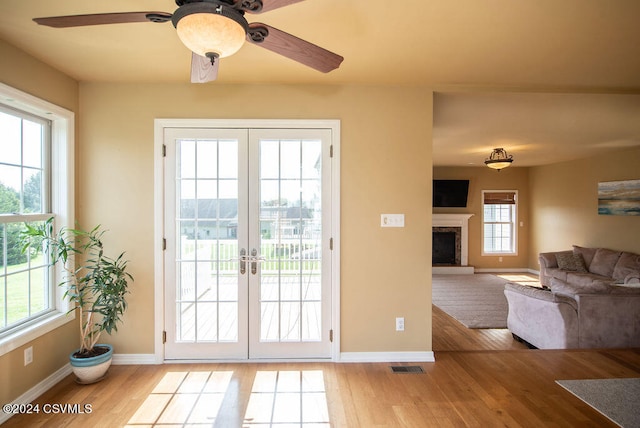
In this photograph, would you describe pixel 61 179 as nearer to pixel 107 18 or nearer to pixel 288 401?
pixel 107 18

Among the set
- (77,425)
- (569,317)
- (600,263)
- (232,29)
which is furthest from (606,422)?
(600,263)

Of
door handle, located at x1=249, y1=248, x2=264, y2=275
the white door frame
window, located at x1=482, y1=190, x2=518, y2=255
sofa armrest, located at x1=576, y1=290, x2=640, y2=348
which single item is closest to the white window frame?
the white door frame

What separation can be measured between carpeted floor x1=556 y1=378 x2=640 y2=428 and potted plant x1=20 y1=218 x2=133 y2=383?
3719mm

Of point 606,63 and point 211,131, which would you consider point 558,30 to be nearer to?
point 606,63

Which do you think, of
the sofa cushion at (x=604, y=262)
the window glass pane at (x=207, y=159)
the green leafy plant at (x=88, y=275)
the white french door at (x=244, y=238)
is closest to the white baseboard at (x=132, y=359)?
the white french door at (x=244, y=238)

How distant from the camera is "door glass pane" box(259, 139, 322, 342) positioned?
3.18 meters

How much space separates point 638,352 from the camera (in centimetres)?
351

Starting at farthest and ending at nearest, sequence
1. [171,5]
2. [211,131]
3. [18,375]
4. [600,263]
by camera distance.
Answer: [600,263], [211,131], [18,375], [171,5]

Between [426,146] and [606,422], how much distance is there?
2415mm

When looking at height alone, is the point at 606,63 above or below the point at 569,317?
above

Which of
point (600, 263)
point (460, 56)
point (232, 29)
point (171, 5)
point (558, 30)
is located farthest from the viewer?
point (600, 263)

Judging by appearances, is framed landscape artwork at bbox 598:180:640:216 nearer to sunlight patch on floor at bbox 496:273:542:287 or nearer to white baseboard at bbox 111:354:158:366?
sunlight patch on floor at bbox 496:273:542:287

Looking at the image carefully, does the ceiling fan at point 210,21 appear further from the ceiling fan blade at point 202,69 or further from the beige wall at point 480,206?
the beige wall at point 480,206

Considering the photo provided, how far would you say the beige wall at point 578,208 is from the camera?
6.39m
